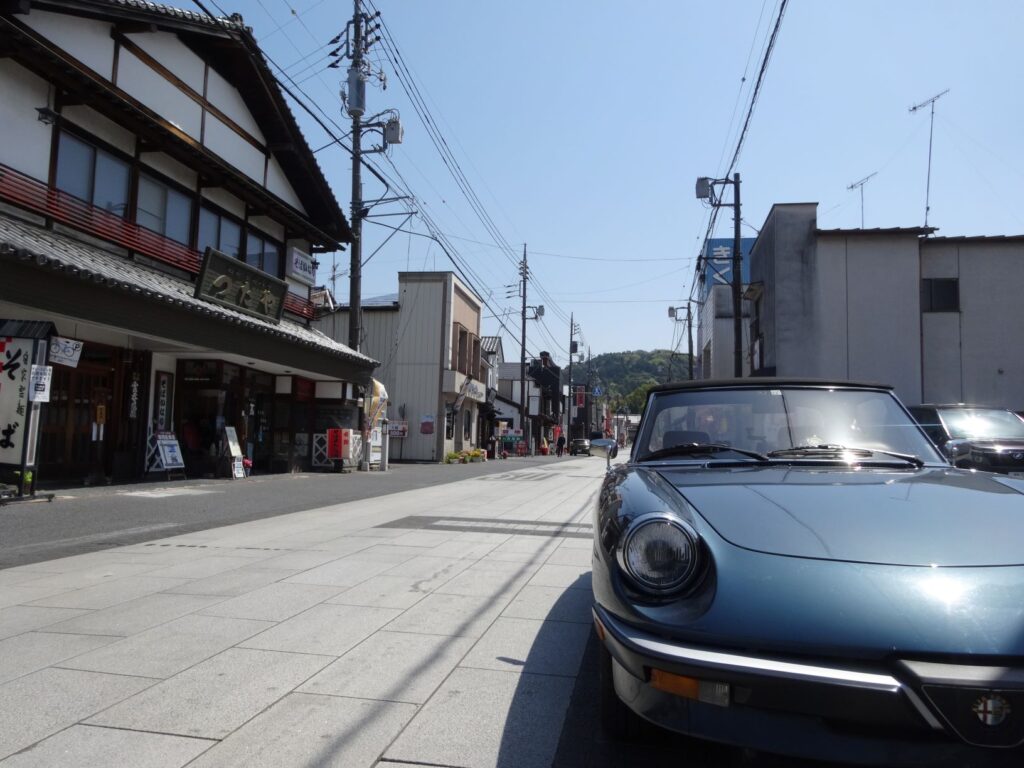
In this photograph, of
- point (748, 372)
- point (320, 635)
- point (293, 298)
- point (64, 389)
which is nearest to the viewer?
point (320, 635)

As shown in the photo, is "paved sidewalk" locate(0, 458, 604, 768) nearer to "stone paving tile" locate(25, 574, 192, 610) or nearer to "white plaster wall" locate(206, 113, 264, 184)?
"stone paving tile" locate(25, 574, 192, 610)

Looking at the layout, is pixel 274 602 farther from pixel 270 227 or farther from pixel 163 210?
pixel 270 227

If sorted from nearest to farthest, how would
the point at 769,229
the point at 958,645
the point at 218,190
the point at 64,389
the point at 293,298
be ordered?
the point at 958,645 < the point at 64,389 < the point at 218,190 < the point at 293,298 < the point at 769,229

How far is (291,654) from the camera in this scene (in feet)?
12.1

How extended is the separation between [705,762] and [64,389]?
43.5ft

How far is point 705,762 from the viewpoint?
7.98 ft

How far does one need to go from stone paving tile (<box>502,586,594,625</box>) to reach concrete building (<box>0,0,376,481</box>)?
799 centimetres

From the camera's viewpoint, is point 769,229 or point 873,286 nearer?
point 873,286

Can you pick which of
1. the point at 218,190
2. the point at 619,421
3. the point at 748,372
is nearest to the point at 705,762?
the point at 218,190

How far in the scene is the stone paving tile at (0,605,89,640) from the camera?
A: 4066mm

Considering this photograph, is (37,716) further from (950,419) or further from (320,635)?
(950,419)

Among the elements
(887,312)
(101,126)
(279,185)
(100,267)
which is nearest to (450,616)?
(100,267)

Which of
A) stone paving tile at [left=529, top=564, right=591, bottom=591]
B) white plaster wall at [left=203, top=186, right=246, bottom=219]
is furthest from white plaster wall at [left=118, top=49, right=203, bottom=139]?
stone paving tile at [left=529, top=564, right=591, bottom=591]

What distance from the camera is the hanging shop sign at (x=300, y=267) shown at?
19625 mm
